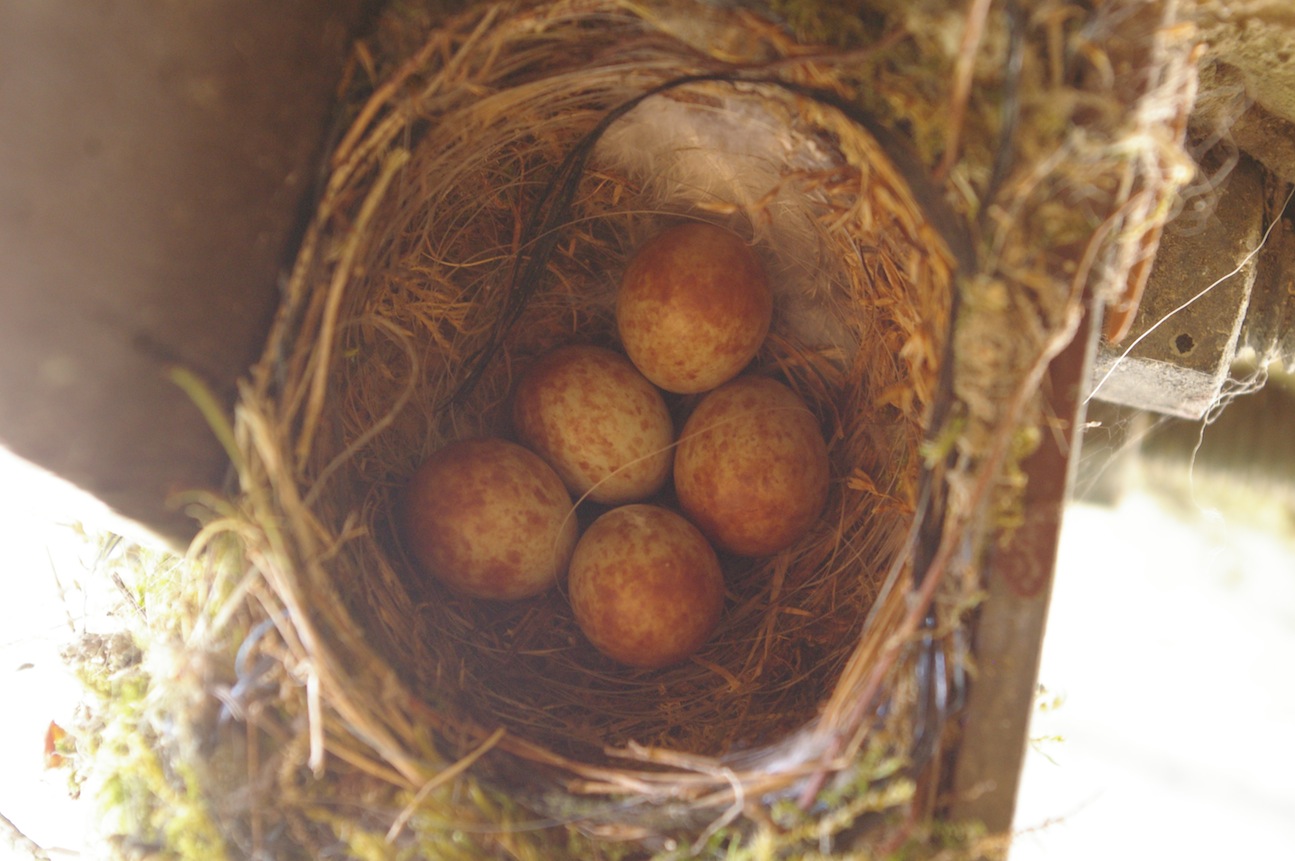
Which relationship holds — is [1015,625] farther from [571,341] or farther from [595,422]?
Answer: [571,341]

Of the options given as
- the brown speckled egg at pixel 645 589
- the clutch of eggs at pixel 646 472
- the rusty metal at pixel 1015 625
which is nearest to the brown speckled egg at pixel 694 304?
the clutch of eggs at pixel 646 472

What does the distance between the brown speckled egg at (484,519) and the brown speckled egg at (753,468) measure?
0.78ft

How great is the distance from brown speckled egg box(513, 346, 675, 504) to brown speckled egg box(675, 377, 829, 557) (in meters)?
0.07

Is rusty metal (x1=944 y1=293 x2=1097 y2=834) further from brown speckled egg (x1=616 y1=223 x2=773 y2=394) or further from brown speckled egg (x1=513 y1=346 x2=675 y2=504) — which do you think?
brown speckled egg (x1=513 y1=346 x2=675 y2=504)

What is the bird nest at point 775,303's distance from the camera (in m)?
0.84

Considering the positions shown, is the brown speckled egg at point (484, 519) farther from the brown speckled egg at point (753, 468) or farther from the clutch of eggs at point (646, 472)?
the brown speckled egg at point (753, 468)

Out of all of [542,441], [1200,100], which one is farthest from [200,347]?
[1200,100]

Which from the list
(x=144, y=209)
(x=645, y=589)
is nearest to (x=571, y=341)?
(x=645, y=589)

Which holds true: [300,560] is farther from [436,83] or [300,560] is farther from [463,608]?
[436,83]

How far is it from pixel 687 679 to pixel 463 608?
0.38m

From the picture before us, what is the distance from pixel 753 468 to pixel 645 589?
25 cm

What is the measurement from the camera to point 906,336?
1.18 m

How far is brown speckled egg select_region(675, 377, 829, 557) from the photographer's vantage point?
4.24 feet

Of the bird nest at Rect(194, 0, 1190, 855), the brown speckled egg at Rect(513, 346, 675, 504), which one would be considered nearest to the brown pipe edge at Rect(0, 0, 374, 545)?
the bird nest at Rect(194, 0, 1190, 855)
